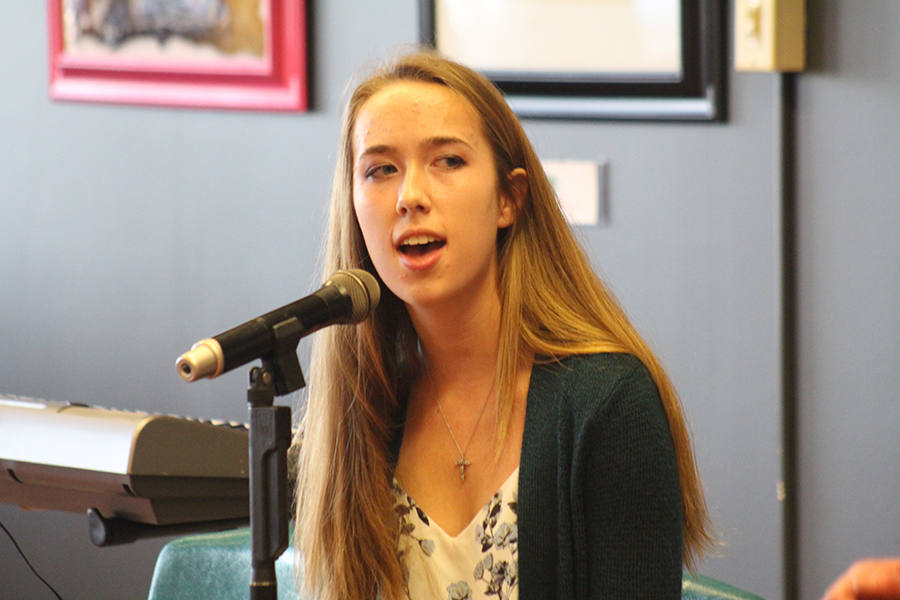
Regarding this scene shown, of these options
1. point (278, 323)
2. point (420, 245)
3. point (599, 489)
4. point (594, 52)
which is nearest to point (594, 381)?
point (599, 489)

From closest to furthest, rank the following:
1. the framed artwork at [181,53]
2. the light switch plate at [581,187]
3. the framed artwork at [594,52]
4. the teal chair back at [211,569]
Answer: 1. the teal chair back at [211,569]
2. the framed artwork at [594,52]
3. the light switch plate at [581,187]
4. the framed artwork at [181,53]

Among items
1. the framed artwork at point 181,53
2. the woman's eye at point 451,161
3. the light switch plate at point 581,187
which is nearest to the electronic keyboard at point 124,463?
the woman's eye at point 451,161

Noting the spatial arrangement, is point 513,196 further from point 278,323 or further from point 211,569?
point 211,569

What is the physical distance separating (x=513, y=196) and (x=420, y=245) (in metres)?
0.16

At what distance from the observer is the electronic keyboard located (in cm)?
146

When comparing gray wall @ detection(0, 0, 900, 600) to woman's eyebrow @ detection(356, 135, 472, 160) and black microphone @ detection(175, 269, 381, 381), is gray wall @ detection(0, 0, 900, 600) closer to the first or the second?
woman's eyebrow @ detection(356, 135, 472, 160)

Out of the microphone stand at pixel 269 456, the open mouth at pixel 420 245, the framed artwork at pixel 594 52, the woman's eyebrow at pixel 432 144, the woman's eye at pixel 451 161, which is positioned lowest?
the microphone stand at pixel 269 456

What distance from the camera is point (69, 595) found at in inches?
122

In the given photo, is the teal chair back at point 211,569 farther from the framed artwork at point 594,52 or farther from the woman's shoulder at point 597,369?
the framed artwork at point 594,52

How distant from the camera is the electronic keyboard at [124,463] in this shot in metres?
1.46

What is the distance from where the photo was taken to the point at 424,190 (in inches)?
49.8

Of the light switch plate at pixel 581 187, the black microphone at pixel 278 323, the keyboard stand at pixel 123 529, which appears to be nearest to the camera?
the black microphone at pixel 278 323

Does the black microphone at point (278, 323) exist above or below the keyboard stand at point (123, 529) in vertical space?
above

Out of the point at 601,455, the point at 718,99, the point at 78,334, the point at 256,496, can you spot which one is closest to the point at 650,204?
the point at 718,99
